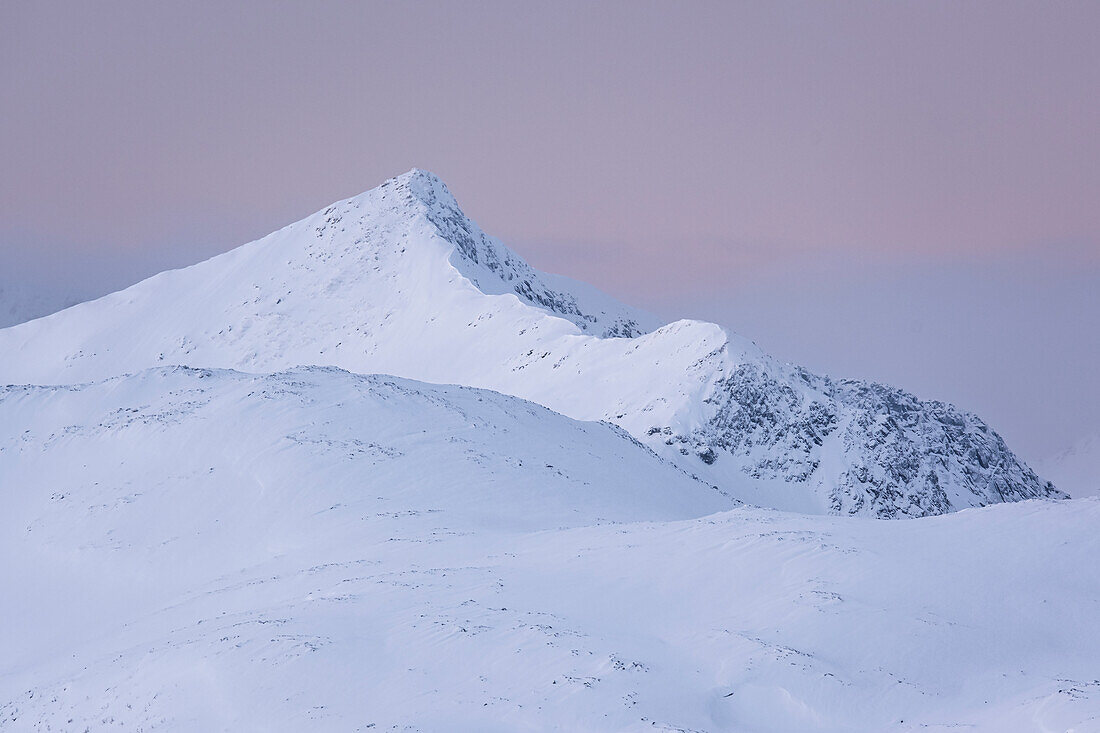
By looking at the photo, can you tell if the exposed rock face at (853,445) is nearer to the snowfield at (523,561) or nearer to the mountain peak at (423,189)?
the snowfield at (523,561)

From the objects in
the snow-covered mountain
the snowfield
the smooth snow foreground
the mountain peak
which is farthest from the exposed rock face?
the mountain peak

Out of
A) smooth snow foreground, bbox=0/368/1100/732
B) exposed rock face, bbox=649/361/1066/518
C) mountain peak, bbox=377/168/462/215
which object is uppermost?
mountain peak, bbox=377/168/462/215

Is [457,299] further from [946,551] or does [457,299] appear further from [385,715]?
[385,715]

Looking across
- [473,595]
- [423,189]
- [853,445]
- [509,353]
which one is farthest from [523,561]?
[423,189]

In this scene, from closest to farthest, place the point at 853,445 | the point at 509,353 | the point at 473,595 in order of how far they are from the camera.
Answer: the point at 473,595, the point at 853,445, the point at 509,353

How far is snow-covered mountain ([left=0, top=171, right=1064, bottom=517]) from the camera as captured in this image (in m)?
71.6

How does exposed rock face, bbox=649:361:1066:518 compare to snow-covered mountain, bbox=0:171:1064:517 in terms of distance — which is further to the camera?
snow-covered mountain, bbox=0:171:1064:517

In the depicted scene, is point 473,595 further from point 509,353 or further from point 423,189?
point 423,189

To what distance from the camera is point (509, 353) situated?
259 ft

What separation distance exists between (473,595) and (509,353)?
53.1 m

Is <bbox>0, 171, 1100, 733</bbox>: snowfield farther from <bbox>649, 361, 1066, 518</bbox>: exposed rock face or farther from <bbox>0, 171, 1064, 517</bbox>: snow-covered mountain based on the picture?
<bbox>0, 171, 1064, 517</bbox>: snow-covered mountain

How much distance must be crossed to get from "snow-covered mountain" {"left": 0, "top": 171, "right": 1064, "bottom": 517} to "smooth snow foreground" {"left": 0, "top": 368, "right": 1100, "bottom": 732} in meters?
26.1

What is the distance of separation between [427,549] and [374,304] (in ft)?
215

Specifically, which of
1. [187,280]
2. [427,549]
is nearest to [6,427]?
[427,549]
